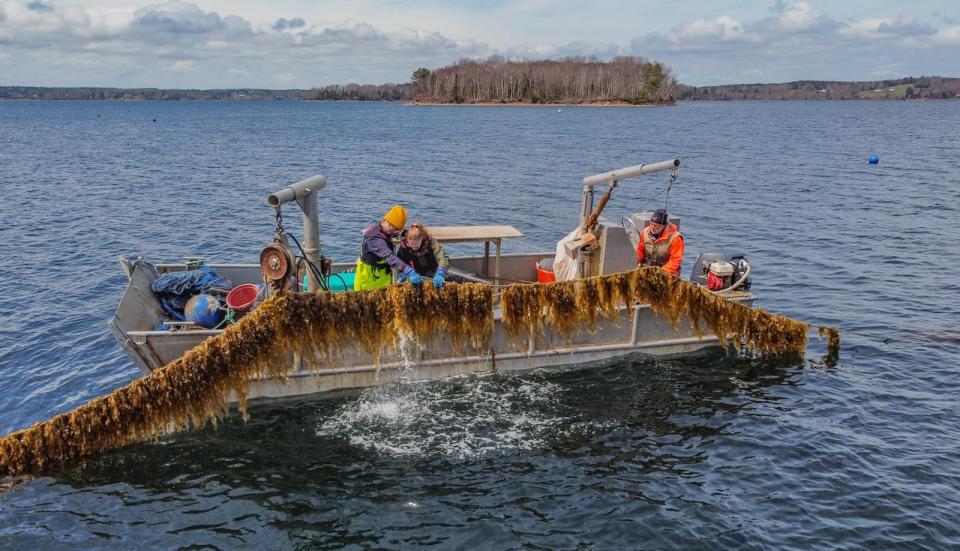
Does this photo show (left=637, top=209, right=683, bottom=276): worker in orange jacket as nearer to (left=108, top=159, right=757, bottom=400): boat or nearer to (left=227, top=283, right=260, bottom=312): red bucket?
(left=108, top=159, right=757, bottom=400): boat

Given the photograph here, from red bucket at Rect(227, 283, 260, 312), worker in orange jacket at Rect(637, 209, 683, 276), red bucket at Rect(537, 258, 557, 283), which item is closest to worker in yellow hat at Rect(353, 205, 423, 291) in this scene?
red bucket at Rect(227, 283, 260, 312)

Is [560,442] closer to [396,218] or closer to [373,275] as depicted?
[373,275]

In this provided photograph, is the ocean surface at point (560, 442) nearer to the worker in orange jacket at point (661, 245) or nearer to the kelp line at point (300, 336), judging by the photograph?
the kelp line at point (300, 336)

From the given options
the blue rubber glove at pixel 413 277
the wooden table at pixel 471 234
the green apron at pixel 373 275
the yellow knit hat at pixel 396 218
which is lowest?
the green apron at pixel 373 275

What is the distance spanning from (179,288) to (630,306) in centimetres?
936

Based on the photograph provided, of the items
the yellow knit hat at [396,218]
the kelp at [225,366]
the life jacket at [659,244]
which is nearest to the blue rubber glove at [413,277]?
the kelp at [225,366]

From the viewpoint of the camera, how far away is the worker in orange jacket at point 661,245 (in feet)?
50.9

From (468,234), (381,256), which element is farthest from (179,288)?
(468,234)

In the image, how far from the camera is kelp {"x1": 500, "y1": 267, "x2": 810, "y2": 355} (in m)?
13.4

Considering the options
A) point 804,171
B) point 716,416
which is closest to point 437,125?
point 804,171

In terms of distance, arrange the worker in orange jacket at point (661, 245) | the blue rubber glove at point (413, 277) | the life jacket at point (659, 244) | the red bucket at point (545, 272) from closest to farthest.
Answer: the blue rubber glove at point (413, 277), the worker in orange jacket at point (661, 245), the life jacket at point (659, 244), the red bucket at point (545, 272)

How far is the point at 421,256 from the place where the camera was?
44.8 feet

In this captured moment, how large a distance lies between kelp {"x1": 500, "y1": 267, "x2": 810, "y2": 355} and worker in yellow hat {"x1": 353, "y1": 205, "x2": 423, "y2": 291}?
2.12m

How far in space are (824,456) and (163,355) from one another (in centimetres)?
1214
